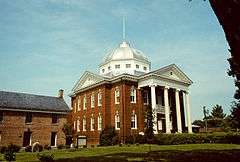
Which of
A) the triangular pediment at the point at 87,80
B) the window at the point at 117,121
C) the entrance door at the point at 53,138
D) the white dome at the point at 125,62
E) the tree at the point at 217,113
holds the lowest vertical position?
the entrance door at the point at 53,138

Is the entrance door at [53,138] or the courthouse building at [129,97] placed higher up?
the courthouse building at [129,97]

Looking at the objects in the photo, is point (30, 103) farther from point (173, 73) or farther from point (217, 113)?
point (217, 113)

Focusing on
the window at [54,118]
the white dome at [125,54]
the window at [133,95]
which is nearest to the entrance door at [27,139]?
the window at [54,118]

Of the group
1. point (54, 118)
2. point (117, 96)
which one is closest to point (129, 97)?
point (117, 96)

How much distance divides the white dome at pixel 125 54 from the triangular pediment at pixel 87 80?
14.2ft

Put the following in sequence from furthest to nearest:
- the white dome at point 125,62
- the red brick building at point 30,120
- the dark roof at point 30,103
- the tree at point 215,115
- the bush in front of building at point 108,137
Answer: the tree at point 215,115 < the white dome at point 125,62 < the dark roof at point 30,103 < the red brick building at point 30,120 < the bush in front of building at point 108,137

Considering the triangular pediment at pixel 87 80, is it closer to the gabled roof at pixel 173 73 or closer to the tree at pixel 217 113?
the gabled roof at pixel 173 73

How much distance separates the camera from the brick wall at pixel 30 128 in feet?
135

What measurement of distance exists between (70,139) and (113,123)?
35.2 ft

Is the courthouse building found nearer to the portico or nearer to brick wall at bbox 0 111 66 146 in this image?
the portico

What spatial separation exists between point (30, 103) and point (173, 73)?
2406cm

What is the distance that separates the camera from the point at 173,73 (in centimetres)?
4606

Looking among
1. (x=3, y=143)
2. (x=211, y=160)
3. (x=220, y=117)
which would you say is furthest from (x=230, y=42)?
(x=220, y=117)

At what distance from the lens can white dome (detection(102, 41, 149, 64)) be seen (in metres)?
49.4
